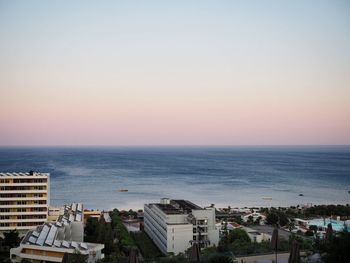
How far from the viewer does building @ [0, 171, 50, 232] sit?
19.6 metres

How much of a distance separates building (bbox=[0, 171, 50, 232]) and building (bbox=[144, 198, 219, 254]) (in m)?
5.99

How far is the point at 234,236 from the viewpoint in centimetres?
1723

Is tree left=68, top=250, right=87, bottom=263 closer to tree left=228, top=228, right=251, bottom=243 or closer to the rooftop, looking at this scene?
the rooftop

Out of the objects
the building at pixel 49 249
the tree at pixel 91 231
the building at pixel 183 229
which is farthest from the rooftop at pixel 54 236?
the building at pixel 183 229

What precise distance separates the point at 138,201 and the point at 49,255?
22.7 metres

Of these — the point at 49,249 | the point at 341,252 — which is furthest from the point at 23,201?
the point at 341,252

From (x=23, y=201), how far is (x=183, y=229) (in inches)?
336

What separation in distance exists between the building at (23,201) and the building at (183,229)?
5.99 metres

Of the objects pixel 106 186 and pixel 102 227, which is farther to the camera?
pixel 106 186

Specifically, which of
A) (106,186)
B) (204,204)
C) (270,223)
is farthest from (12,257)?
(106,186)

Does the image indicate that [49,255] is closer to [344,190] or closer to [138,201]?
[138,201]

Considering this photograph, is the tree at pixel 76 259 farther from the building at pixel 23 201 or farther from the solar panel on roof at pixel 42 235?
the building at pixel 23 201

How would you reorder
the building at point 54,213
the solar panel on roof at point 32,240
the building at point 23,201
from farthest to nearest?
the building at point 54,213 < the building at point 23,201 < the solar panel on roof at point 32,240

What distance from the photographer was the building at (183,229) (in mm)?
16823
